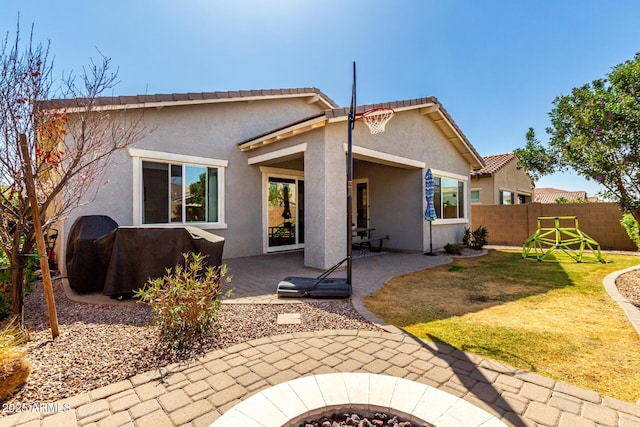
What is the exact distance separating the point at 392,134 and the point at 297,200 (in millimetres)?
4237

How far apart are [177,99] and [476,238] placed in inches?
479

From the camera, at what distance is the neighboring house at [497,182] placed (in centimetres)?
1777

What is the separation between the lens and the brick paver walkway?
2137 millimetres

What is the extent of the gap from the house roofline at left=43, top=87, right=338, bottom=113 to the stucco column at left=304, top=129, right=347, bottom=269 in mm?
3506

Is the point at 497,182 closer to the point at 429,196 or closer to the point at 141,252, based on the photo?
the point at 429,196

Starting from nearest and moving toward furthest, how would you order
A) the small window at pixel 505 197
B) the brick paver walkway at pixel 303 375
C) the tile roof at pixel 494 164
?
1. the brick paver walkway at pixel 303 375
2. the tile roof at pixel 494 164
3. the small window at pixel 505 197

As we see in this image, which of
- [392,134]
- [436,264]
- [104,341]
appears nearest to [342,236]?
[436,264]

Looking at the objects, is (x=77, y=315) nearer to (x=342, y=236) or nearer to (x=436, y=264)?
(x=342, y=236)

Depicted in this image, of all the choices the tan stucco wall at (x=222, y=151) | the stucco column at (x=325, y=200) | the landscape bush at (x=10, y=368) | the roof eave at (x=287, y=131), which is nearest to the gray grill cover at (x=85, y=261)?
the tan stucco wall at (x=222, y=151)

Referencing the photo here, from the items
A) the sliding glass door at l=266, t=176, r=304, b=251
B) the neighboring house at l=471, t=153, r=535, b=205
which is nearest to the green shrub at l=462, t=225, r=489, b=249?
the neighboring house at l=471, t=153, r=535, b=205

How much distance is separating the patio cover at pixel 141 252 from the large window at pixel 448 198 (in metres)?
9.12

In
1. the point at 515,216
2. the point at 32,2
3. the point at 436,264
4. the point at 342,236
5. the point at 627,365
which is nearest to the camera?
the point at 627,365

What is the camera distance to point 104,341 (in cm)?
341

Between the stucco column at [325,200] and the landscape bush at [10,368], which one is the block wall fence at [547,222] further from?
the landscape bush at [10,368]
